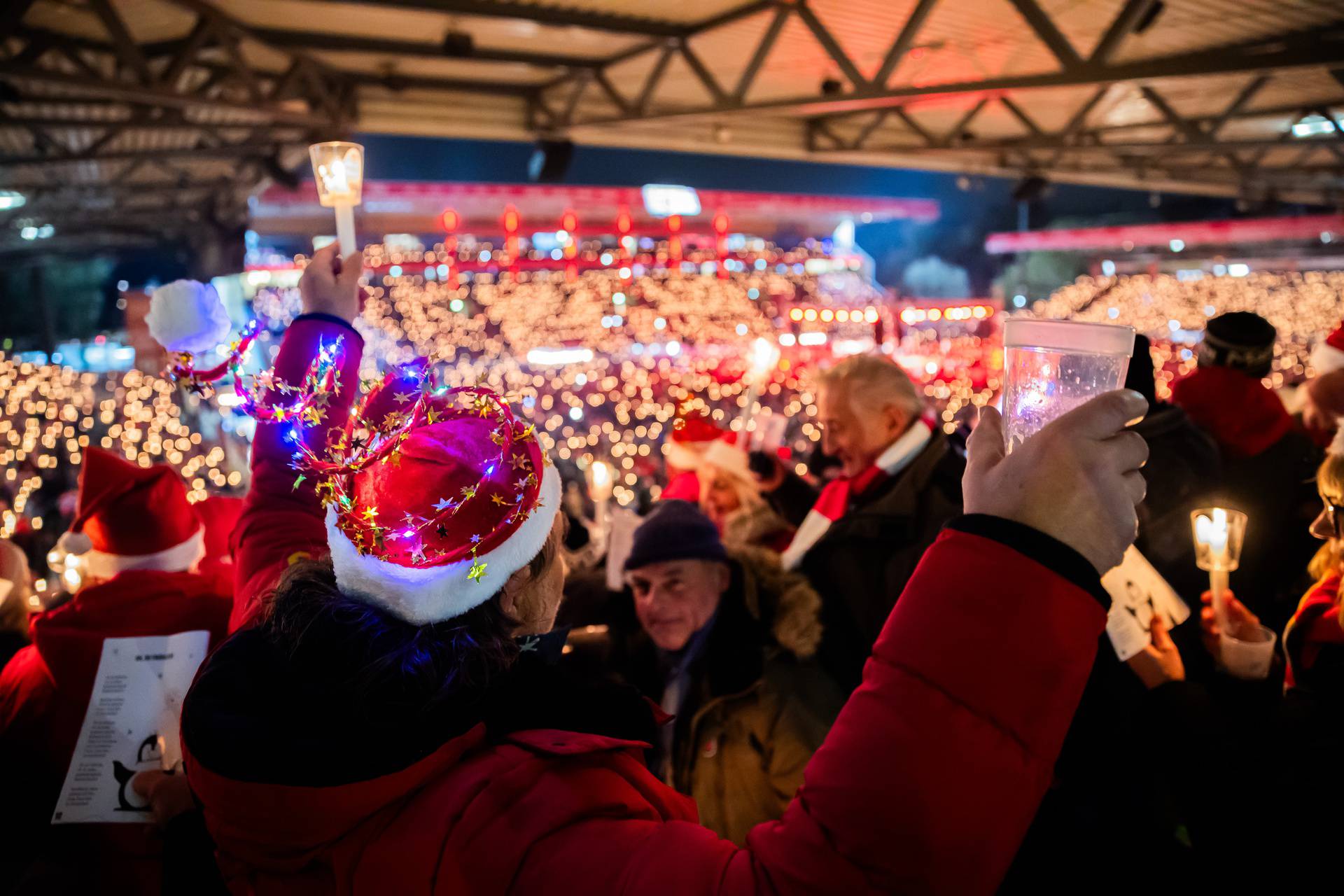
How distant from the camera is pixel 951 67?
6844mm

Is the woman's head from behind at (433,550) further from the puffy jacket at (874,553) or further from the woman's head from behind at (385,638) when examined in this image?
the puffy jacket at (874,553)

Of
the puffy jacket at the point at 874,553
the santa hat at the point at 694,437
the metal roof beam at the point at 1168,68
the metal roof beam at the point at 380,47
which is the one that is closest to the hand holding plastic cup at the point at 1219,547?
the puffy jacket at the point at 874,553

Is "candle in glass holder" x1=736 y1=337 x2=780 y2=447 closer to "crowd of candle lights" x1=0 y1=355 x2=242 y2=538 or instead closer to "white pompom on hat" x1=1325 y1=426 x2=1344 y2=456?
"white pompom on hat" x1=1325 y1=426 x2=1344 y2=456

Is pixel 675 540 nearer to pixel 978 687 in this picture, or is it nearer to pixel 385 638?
pixel 385 638

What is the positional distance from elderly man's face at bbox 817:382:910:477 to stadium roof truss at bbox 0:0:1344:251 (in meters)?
3.03

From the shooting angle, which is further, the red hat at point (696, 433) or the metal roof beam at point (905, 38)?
the metal roof beam at point (905, 38)

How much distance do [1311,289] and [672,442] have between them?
46.0 ft

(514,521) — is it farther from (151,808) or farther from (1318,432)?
(1318,432)

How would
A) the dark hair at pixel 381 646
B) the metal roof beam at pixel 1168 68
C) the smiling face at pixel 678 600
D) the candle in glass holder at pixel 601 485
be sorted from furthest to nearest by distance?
the candle in glass holder at pixel 601 485 < the metal roof beam at pixel 1168 68 < the smiling face at pixel 678 600 < the dark hair at pixel 381 646

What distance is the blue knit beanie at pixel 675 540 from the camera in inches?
91.9

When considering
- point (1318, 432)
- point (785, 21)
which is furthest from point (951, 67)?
point (1318, 432)

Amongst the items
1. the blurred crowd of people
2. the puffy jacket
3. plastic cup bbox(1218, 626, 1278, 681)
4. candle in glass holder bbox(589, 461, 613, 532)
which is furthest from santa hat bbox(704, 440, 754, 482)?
plastic cup bbox(1218, 626, 1278, 681)

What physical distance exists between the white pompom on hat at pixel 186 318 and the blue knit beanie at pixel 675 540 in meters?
1.22

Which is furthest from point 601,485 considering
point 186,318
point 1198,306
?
point 1198,306
